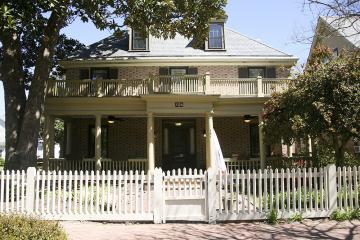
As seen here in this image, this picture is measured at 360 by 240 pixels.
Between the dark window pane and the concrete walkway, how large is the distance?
14.8 meters

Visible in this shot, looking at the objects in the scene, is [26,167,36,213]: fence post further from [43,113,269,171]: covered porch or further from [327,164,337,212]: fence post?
[43,113,269,171]: covered porch

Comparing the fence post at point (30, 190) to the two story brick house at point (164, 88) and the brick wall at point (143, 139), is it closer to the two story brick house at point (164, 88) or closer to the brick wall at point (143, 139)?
the two story brick house at point (164, 88)

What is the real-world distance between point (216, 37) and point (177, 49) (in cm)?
227

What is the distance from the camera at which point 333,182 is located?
10.8 metres

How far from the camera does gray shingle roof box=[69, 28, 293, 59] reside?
2308 centimetres

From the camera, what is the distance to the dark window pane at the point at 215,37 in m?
23.7

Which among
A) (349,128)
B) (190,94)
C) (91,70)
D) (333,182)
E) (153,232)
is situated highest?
(91,70)

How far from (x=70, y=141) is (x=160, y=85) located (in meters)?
6.87

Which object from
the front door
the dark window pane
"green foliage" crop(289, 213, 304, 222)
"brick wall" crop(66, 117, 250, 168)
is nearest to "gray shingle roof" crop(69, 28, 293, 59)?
the dark window pane

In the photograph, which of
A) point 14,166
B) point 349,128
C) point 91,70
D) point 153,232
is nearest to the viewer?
point 153,232

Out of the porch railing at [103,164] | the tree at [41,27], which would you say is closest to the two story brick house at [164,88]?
the porch railing at [103,164]

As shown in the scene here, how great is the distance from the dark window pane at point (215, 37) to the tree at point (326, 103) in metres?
8.85

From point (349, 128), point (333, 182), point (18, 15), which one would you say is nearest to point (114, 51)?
point (18, 15)

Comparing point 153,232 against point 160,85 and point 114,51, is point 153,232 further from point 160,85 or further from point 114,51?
point 114,51
